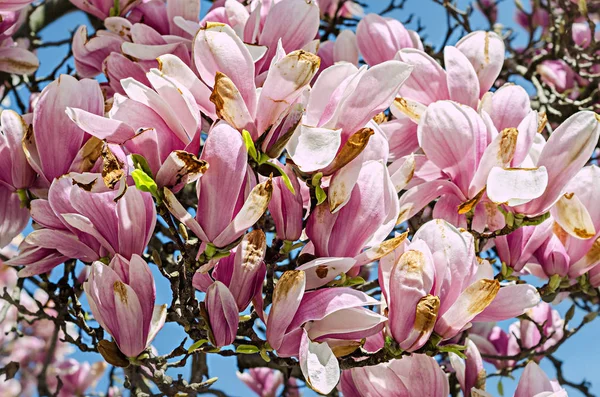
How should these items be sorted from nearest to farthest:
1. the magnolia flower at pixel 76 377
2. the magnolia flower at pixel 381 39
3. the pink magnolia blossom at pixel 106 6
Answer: the magnolia flower at pixel 381 39
the pink magnolia blossom at pixel 106 6
the magnolia flower at pixel 76 377

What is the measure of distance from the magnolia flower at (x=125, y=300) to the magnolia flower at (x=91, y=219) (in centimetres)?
→ 3

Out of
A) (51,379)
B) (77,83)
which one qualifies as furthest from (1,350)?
(77,83)

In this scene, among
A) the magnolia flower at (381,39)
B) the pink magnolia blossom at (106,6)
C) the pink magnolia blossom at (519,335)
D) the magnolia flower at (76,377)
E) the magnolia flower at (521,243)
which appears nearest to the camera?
the magnolia flower at (521,243)

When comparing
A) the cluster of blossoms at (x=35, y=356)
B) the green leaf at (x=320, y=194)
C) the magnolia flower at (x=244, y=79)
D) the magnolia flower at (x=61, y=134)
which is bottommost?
the cluster of blossoms at (x=35, y=356)

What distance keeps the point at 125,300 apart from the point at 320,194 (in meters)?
0.22

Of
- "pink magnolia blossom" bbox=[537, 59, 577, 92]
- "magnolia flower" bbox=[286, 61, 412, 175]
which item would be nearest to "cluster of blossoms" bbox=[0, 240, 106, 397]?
"magnolia flower" bbox=[286, 61, 412, 175]

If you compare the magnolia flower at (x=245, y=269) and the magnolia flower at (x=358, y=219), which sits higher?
the magnolia flower at (x=358, y=219)

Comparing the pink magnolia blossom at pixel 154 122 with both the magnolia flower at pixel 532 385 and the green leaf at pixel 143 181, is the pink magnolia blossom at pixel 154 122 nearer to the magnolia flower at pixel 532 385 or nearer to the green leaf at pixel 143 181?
the green leaf at pixel 143 181

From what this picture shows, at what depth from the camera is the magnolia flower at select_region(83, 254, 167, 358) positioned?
0.66 m

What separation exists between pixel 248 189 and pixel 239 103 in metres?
0.08

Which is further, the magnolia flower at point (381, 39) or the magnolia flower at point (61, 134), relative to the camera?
the magnolia flower at point (381, 39)

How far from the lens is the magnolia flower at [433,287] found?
25.1 inches

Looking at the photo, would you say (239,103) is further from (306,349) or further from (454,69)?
(454,69)

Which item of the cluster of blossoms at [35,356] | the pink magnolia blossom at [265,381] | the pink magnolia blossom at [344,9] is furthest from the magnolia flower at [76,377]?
the pink magnolia blossom at [344,9]
